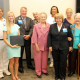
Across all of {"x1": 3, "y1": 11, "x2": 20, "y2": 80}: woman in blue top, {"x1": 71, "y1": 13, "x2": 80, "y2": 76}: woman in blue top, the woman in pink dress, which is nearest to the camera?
{"x1": 3, "y1": 11, "x2": 20, "y2": 80}: woman in blue top

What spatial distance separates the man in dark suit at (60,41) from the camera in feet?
10.4

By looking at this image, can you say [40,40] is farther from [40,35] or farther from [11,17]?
[11,17]

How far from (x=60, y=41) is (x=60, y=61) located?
48cm

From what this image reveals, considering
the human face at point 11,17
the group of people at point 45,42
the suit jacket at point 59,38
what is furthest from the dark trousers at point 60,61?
the human face at point 11,17

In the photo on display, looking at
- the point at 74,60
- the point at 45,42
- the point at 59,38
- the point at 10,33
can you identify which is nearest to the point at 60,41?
the point at 59,38

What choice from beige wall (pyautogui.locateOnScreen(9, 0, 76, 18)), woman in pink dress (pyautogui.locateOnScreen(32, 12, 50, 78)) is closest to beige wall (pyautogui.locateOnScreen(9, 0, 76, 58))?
beige wall (pyautogui.locateOnScreen(9, 0, 76, 18))

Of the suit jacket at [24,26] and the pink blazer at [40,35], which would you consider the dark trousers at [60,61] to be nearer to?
the pink blazer at [40,35]

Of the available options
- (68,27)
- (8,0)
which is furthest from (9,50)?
(8,0)

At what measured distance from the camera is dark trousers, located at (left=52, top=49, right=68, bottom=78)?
3.26m

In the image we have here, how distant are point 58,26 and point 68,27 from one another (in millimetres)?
231

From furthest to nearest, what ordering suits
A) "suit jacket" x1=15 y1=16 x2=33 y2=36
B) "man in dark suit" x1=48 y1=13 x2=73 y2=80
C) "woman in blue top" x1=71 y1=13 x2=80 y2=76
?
"suit jacket" x1=15 y1=16 x2=33 y2=36 → "woman in blue top" x1=71 y1=13 x2=80 y2=76 → "man in dark suit" x1=48 y1=13 x2=73 y2=80

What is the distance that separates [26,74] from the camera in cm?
379

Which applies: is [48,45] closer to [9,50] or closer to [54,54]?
[54,54]

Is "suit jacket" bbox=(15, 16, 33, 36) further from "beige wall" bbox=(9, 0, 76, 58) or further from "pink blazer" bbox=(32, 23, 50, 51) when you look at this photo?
"beige wall" bbox=(9, 0, 76, 58)
